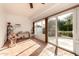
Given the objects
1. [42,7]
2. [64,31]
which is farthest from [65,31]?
[42,7]

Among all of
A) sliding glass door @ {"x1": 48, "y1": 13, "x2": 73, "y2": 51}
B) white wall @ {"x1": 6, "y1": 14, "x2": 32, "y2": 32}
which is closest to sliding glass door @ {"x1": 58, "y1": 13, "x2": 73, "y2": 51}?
sliding glass door @ {"x1": 48, "y1": 13, "x2": 73, "y2": 51}

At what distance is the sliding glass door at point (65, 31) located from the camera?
4328 mm

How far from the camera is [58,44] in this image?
529 centimetres

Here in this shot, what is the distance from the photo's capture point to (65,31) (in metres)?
4.76

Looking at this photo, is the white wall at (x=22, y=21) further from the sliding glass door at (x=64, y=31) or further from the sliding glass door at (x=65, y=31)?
the sliding glass door at (x=65, y=31)

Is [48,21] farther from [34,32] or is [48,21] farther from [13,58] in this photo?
→ [13,58]

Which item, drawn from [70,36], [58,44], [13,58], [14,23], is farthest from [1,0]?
[14,23]

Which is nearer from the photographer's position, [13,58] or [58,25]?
[13,58]

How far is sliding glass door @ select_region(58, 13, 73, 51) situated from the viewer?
4.33 m

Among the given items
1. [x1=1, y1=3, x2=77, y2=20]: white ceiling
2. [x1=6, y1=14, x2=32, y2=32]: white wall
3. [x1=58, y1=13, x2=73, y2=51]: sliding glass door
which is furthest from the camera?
[x1=6, y1=14, x2=32, y2=32]: white wall

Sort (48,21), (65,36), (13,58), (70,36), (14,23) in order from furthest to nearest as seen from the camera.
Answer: (14,23), (48,21), (65,36), (70,36), (13,58)

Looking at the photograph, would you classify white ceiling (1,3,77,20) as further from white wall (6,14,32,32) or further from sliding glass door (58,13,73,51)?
white wall (6,14,32,32)

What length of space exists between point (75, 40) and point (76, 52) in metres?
0.51

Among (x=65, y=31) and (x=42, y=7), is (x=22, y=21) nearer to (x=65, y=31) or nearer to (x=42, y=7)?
(x=42, y=7)
